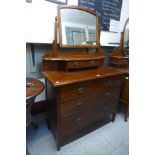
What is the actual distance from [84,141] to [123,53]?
1.34m

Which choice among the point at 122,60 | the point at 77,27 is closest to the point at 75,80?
the point at 77,27

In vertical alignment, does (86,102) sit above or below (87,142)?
above

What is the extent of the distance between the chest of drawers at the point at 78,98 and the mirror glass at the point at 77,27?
16.4 inches

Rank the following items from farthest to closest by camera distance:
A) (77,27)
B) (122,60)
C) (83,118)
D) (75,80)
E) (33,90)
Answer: (122,60) < (77,27) < (83,118) < (75,80) < (33,90)

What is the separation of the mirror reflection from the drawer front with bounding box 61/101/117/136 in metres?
0.80

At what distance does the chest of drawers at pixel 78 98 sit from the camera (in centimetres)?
118

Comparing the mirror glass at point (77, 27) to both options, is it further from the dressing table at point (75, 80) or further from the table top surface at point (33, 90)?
the table top surface at point (33, 90)

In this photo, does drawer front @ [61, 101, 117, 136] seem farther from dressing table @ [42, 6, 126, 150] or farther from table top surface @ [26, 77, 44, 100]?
table top surface @ [26, 77, 44, 100]

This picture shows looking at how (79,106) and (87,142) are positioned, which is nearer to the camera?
(79,106)

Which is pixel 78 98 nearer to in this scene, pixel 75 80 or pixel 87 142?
pixel 75 80

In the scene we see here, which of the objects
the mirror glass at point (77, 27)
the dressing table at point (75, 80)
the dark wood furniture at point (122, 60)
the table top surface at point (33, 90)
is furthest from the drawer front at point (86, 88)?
the mirror glass at point (77, 27)

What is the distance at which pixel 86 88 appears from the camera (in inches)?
52.2

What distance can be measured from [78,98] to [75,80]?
22 centimetres
